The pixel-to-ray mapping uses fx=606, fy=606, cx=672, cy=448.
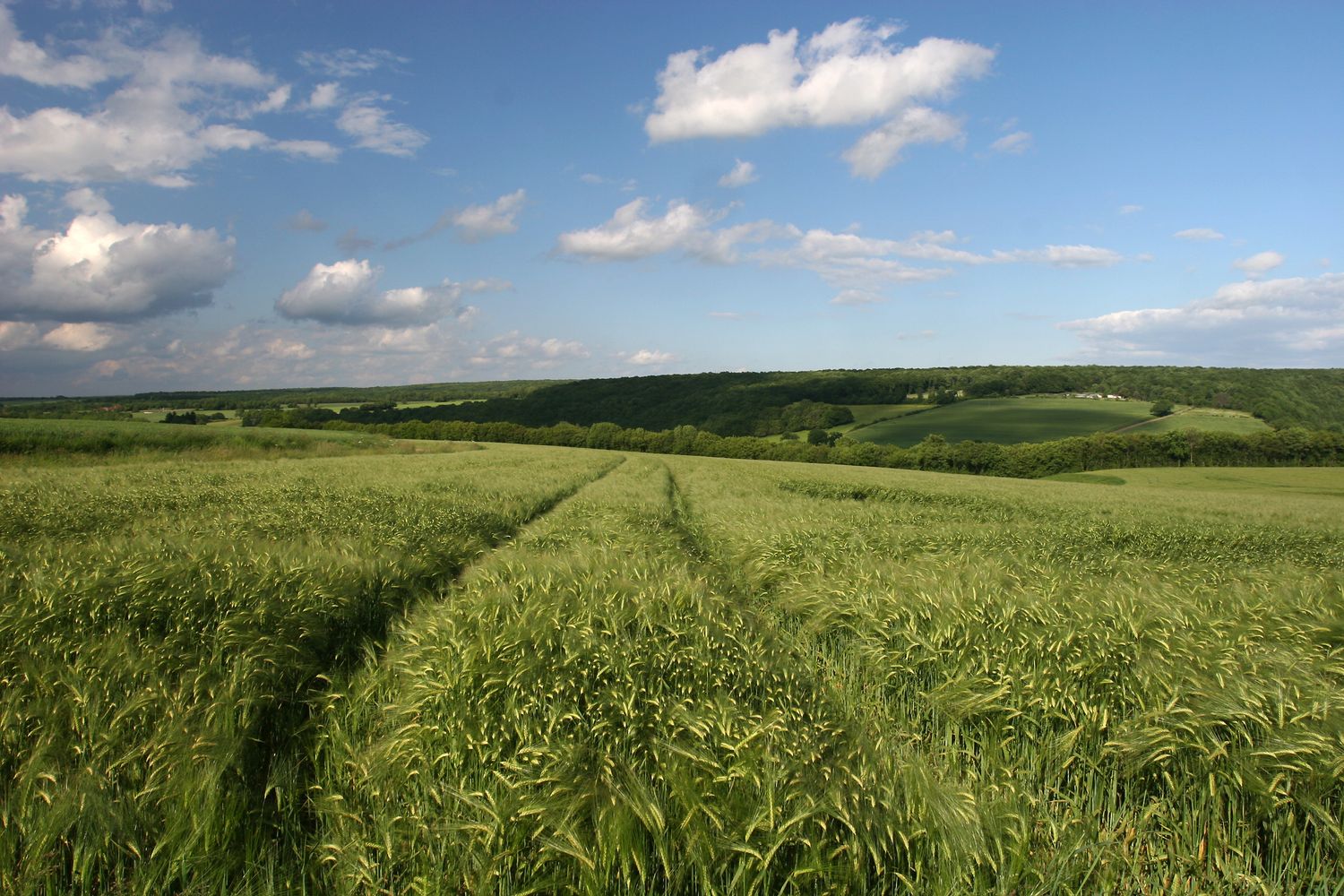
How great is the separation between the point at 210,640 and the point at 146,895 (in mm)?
2234

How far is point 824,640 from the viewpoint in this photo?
613 cm

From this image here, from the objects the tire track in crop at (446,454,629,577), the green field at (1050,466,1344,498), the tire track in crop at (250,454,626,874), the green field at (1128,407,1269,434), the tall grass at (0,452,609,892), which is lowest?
the green field at (1050,466,1344,498)

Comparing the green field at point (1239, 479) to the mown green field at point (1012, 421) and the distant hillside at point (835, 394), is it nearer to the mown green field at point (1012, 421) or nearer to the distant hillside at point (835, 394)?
the mown green field at point (1012, 421)

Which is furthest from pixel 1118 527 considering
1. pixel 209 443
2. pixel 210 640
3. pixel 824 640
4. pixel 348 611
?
pixel 209 443

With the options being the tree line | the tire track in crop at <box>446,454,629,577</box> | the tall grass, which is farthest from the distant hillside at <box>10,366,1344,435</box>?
the tall grass

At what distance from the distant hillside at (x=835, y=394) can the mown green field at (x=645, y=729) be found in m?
86.7

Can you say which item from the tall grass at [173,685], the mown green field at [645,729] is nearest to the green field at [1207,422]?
the mown green field at [645,729]

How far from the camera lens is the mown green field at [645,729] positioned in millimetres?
2979

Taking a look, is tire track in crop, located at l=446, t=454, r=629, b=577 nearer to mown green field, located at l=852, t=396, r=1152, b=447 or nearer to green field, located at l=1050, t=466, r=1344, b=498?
green field, located at l=1050, t=466, r=1344, b=498

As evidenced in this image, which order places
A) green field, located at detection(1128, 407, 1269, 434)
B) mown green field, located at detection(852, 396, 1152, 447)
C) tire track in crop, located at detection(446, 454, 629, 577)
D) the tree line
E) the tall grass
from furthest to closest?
1. mown green field, located at detection(852, 396, 1152, 447)
2. green field, located at detection(1128, 407, 1269, 434)
3. the tree line
4. tire track in crop, located at detection(446, 454, 629, 577)
5. the tall grass

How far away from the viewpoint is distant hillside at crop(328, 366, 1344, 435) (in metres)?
92.4

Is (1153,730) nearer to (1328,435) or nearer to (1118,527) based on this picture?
(1118,527)

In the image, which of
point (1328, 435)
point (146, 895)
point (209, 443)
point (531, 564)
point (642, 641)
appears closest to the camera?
point (146, 895)

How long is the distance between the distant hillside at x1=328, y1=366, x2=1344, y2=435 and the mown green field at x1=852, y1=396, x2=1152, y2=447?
379 inches
